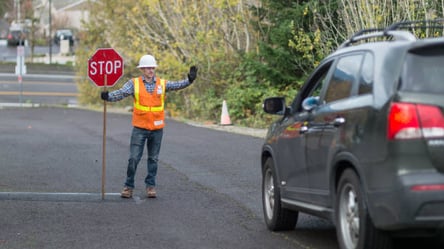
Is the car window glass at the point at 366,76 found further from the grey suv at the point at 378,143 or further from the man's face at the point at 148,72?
the man's face at the point at 148,72

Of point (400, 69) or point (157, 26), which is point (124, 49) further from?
point (400, 69)

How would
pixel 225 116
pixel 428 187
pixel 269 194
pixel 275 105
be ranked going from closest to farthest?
pixel 428 187, pixel 275 105, pixel 269 194, pixel 225 116

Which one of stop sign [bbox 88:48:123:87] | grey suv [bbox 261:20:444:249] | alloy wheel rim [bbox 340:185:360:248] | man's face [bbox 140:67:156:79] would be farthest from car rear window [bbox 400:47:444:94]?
stop sign [bbox 88:48:123:87]

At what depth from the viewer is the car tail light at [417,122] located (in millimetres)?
6492

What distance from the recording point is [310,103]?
8.60 m

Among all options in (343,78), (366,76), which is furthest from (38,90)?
(366,76)

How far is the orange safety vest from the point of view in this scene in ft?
40.7

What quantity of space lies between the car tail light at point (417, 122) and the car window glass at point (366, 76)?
595 millimetres

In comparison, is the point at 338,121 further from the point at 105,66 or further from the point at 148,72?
the point at 105,66

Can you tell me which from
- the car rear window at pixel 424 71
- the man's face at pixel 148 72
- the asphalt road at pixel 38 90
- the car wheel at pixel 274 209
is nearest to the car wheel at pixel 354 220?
the car rear window at pixel 424 71

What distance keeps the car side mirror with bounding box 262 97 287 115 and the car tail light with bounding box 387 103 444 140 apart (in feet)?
9.70

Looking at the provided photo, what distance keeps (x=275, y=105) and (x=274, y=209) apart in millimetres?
1100

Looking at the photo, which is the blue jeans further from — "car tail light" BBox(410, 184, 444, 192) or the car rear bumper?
"car tail light" BBox(410, 184, 444, 192)

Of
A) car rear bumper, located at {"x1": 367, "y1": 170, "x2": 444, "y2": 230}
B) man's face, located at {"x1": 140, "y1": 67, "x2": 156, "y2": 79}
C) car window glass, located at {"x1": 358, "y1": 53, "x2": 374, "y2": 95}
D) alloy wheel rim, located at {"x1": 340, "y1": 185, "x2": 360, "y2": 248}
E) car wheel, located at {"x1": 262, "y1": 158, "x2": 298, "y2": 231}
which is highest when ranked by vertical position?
car window glass, located at {"x1": 358, "y1": 53, "x2": 374, "y2": 95}
